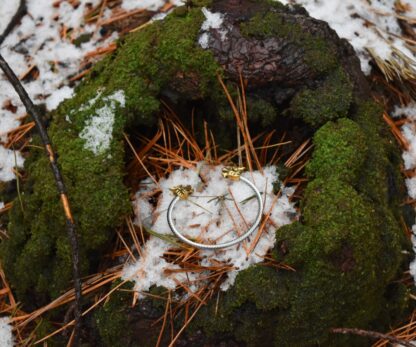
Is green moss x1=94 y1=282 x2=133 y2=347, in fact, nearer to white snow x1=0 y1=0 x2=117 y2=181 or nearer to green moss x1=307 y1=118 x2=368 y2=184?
green moss x1=307 y1=118 x2=368 y2=184

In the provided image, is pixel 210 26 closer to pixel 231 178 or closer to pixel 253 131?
pixel 253 131

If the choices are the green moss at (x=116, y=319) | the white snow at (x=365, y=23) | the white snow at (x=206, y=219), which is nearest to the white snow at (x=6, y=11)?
the white snow at (x=206, y=219)

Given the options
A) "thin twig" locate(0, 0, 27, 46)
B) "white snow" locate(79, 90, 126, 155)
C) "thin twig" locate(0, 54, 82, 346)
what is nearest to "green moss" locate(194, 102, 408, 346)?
"thin twig" locate(0, 54, 82, 346)

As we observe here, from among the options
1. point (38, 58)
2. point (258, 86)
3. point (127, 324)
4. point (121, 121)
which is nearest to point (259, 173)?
point (258, 86)

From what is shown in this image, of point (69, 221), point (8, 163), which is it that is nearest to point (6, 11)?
point (8, 163)

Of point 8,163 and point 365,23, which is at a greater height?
point 8,163

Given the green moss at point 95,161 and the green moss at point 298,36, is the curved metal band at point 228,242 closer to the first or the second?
the green moss at point 95,161
